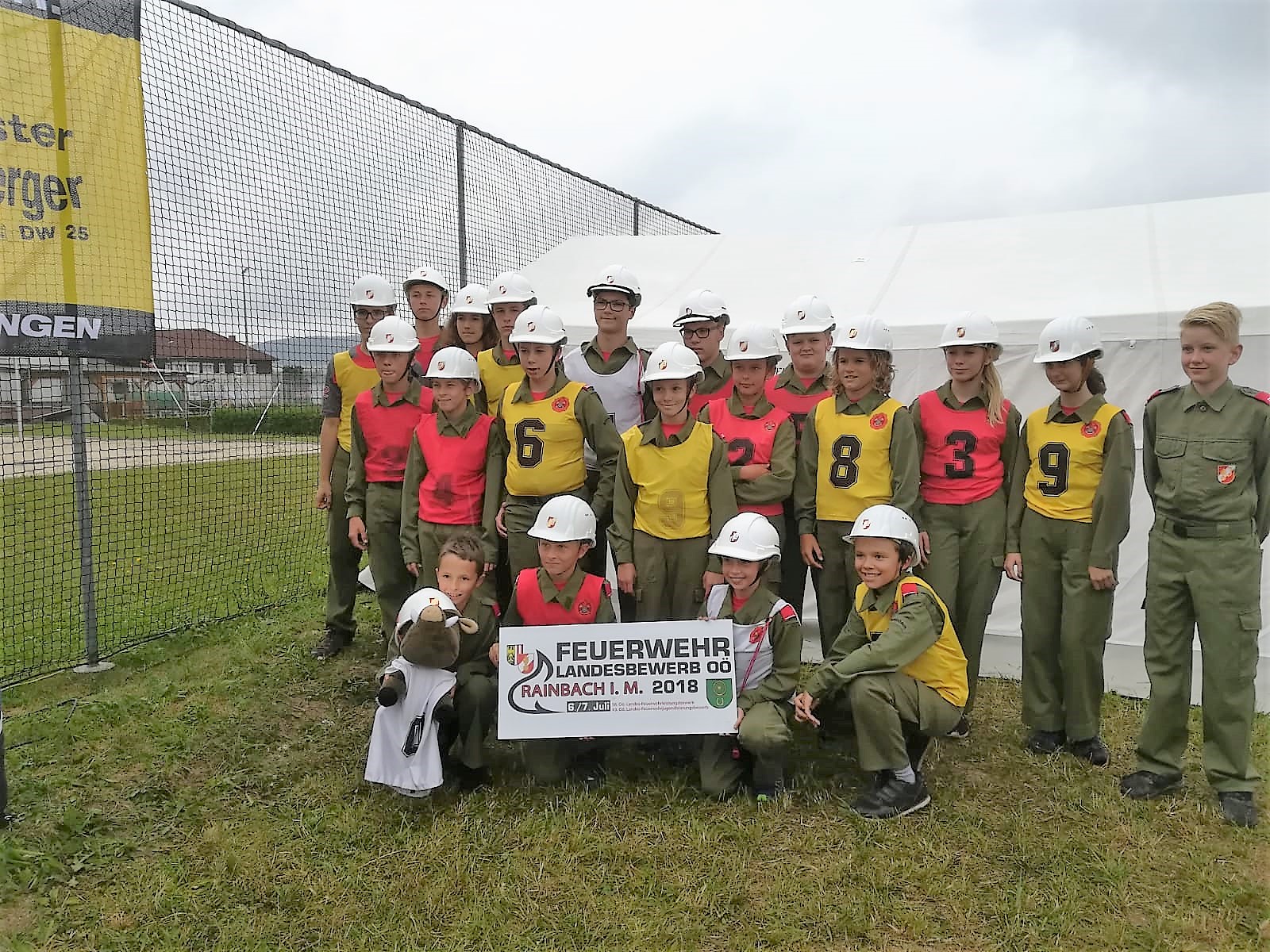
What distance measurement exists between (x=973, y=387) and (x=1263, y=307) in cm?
204

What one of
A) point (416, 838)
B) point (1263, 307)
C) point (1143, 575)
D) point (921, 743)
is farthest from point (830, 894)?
point (1263, 307)

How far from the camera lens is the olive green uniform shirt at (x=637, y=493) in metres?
4.25

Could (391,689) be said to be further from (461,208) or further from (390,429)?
(461,208)

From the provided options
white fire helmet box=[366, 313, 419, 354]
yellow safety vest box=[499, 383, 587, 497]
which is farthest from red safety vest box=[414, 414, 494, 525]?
white fire helmet box=[366, 313, 419, 354]

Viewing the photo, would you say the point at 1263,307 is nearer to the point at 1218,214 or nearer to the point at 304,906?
the point at 1218,214

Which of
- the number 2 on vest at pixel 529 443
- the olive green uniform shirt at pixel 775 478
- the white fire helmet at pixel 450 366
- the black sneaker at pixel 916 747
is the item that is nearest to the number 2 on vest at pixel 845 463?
the olive green uniform shirt at pixel 775 478

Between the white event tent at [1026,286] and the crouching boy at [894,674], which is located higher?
the white event tent at [1026,286]

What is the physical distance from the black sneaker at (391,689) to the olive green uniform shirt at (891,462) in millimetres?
2066

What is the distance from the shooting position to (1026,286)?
6043mm

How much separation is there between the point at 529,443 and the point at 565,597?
2.71 feet

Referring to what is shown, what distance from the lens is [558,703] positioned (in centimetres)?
392

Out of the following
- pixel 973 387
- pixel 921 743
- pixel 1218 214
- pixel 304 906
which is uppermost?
pixel 1218 214

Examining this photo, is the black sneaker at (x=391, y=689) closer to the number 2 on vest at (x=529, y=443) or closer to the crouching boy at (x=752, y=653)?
the number 2 on vest at (x=529, y=443)

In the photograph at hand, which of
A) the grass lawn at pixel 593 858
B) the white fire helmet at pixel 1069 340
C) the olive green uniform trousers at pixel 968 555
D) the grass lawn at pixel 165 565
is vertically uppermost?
the white fire helmet at pixel 1069 340
